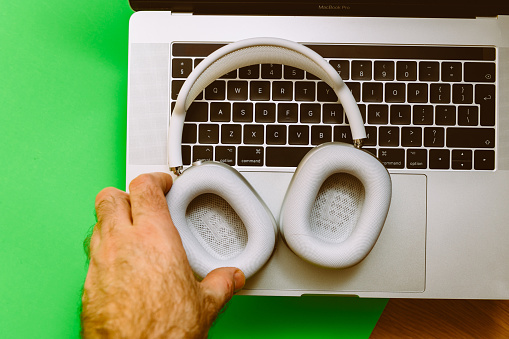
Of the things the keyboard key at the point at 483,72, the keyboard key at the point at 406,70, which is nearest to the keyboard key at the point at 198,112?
the keyboard key at the point at 406,70

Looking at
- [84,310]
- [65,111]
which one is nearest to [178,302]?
[84,310]

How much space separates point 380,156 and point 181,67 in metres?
0.36

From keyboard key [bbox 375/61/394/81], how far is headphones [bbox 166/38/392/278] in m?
0.08

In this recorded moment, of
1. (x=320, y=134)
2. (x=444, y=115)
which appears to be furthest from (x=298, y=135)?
(x=444, y=115)

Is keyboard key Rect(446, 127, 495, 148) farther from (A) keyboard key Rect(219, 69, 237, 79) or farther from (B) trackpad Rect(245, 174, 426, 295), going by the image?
(A) keyboard key Rect(219, 69, 237, 79)

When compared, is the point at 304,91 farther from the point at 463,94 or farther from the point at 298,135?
the point at 463,94

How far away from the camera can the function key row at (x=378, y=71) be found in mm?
624

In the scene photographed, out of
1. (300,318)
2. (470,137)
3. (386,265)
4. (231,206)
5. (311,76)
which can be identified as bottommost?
(300,318)

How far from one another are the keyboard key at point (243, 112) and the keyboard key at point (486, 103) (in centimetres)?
38

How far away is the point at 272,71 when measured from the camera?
626 millimetres

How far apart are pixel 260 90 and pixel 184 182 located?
Result: 0.65 feet

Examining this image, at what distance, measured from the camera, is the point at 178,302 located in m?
0.47

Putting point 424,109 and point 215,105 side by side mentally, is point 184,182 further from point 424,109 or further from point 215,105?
point 424,109

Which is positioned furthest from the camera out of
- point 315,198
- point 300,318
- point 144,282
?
point 300,318
